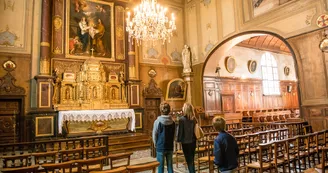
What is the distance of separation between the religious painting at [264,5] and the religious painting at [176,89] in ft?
14.8

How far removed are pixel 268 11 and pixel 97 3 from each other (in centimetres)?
715

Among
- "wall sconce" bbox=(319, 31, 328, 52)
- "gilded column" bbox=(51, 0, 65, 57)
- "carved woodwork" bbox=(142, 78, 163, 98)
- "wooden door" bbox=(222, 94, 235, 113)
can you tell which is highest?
"gilded column" bbox=(51, 0, 65, 57)

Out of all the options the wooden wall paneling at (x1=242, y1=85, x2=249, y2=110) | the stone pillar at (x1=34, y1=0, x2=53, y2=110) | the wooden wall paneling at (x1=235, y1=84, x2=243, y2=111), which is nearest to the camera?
the stone pillar at (x1=34, y1=0, x2=53, y2=110)

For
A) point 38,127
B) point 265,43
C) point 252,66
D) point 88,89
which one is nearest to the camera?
point 38,127

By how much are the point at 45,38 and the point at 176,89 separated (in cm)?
612

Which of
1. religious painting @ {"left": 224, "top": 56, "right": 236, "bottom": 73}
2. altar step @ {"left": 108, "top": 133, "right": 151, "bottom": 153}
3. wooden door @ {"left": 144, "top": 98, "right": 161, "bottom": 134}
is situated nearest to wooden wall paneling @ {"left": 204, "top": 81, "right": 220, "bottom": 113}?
religious painting @ {"left": 224, "top": 56, "right": 236, "bottom": 73}

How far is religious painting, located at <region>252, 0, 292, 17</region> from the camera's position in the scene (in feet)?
26.7

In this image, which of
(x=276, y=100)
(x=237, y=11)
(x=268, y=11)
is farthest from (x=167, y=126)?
(x=276, y=100)

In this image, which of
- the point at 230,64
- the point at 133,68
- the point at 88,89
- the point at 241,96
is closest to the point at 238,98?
the point at 241,96

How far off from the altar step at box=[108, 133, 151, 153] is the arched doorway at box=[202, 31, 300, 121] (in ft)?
12.8

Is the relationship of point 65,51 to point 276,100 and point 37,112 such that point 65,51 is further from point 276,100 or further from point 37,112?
point 276,100

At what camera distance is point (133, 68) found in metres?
10.4

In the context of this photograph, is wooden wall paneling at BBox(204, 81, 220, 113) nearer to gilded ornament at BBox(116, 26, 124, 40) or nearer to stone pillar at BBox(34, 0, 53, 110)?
gilded ornament at BBox(116, 26, 124, 40)

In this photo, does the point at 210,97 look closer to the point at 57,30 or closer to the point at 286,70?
the point at 57,30
